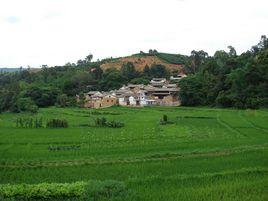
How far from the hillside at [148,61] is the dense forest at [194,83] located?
14901mm

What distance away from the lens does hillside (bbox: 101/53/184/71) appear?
107188mm

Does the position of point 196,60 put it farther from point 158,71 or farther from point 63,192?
point 63,192

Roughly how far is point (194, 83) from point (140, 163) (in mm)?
41742

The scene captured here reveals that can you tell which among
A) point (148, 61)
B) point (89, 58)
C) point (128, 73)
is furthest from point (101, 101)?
point (89, 58)

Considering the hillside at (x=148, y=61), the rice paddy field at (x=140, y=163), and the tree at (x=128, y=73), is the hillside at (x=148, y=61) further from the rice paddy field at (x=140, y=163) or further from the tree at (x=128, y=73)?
the rice paddy field at (x=140, y=163)

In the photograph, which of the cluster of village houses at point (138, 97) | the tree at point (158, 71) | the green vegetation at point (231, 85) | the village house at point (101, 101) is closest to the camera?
the green vegetation at point (231, 85)

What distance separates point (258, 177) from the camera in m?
14.6

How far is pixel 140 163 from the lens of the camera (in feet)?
58.6

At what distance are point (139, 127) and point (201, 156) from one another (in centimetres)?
1431

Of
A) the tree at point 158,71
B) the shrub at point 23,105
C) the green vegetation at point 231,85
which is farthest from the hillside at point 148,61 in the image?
the shrub at point 23,105

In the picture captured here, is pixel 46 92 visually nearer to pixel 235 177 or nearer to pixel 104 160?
pixel 104 160

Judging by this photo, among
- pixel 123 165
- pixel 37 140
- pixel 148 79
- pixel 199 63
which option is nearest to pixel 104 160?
pixel 123 165

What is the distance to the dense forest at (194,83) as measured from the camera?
2047 inches

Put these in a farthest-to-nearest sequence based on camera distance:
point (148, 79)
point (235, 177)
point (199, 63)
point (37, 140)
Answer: point (199, 63), point (148, 79), point (37, 140), point (235, 177)
